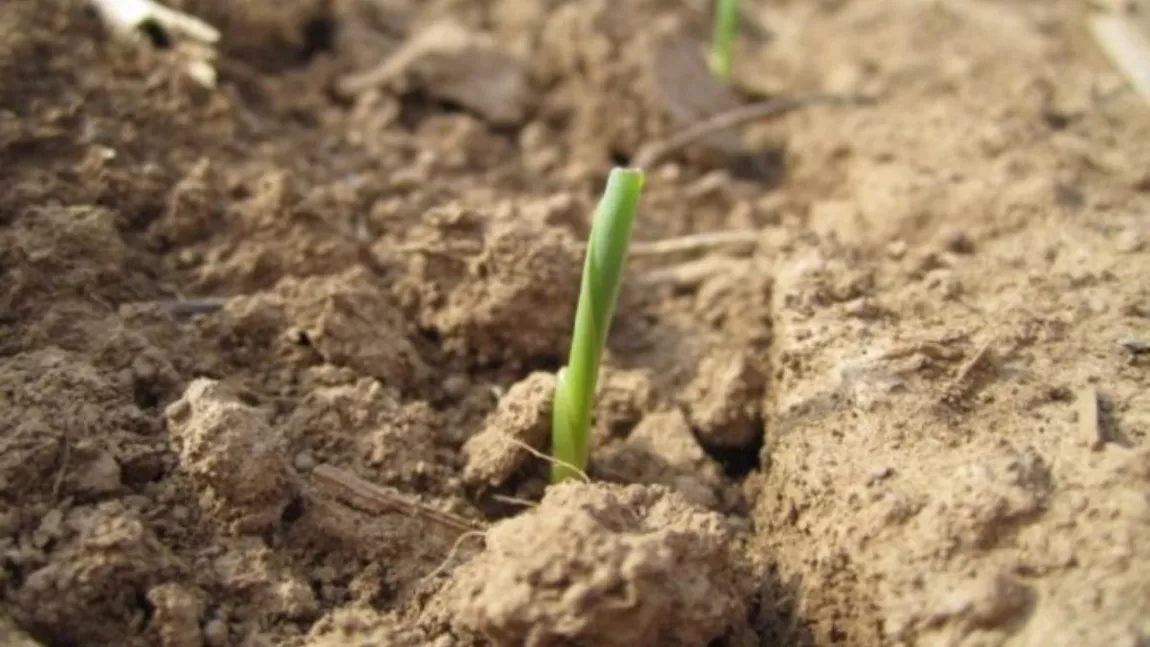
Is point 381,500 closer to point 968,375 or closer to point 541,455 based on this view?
point 541,455

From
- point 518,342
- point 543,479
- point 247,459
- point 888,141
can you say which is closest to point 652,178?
point 888,141

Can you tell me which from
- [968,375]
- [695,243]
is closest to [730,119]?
[695,243]

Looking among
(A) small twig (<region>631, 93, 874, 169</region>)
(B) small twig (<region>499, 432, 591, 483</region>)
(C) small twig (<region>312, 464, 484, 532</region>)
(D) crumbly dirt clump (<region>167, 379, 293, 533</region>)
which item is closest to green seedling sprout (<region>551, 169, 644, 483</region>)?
(B) small twig (<region>499, 432, 591, 483</region>)

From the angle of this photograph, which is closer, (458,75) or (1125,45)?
(458,75)

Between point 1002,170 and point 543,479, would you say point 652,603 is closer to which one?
point 543,479

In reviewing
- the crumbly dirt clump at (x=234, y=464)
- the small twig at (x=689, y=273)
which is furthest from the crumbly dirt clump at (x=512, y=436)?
the small twig at (x=689, y=273)

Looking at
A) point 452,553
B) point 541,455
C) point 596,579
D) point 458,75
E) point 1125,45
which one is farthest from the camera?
point 1125,45

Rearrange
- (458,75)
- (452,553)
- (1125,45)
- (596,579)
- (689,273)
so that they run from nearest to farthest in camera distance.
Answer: (596,579) → (452,553) → (689,273) → (458,75) → (1125,45)
